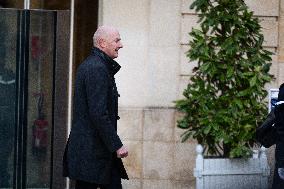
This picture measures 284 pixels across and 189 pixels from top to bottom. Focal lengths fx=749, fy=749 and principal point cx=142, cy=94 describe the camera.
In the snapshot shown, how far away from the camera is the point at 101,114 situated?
6262 mm

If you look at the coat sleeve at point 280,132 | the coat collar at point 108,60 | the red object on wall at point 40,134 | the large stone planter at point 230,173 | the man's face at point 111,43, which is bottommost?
the large stone planter at point 230,173

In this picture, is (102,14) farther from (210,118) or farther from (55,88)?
(210,118)

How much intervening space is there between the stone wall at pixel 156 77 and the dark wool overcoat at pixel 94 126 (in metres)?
3.33

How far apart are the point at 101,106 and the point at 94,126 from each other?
236mm

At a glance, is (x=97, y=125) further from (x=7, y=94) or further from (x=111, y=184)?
(x=7, y=94)

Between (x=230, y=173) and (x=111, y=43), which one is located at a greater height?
(x=111, y=43)

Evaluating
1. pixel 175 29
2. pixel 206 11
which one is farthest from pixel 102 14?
pixel 206 11

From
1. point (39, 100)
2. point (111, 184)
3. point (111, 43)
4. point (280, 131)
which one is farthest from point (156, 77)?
point (280, 131)

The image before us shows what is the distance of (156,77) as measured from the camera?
9.96 metres

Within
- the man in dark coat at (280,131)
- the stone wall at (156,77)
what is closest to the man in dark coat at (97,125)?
the man in dark coat at (280,131)

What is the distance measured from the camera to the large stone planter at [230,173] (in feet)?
24.8

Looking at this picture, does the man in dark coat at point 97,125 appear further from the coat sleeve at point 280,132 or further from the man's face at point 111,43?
the coat sleeve at point 280,132

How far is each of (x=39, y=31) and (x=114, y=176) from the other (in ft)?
8.58

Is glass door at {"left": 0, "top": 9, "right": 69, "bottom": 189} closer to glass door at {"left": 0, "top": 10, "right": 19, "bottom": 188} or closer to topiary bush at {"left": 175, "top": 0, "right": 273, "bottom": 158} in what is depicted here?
glass door at {"left": 0, "top": 10, "right": 19, "bottom": 188}
